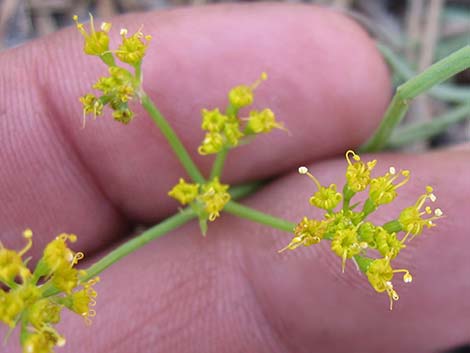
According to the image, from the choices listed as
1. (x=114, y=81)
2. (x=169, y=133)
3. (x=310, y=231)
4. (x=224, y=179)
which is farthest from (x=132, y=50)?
(x=224, y=179)

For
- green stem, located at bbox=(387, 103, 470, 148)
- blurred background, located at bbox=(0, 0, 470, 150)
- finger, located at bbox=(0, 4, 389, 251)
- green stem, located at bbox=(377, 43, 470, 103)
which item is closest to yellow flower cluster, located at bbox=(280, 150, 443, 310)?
finger, located at bbox=(0, 4, 389, 251)

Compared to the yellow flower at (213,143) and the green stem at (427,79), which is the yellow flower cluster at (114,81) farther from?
the green stem at (427,79)

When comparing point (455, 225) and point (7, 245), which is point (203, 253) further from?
point (455, 225)

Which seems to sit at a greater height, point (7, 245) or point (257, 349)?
point (7, 245)

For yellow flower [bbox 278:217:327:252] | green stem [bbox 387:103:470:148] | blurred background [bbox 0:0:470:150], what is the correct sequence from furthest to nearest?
blurred background [bbox 0:0:470:150] → green stem [bbox 387:103:470:148] → yellow flower [bbox 278:217:327:252]

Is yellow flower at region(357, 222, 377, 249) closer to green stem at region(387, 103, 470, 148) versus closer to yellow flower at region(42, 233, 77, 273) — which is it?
yellow flower at region(42, 233, 77, 273)

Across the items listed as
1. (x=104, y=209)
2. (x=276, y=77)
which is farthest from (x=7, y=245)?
(x=276, y=77)
